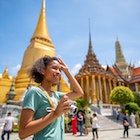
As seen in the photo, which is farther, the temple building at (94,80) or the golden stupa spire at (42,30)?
the temple building at (94,80)

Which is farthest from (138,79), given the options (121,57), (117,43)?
→ (117,43)

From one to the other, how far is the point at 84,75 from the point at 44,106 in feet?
109

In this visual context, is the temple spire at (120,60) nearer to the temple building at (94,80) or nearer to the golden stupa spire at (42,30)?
the temple building at (94,80)

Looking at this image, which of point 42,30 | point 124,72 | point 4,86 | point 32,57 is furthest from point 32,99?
point 124,72

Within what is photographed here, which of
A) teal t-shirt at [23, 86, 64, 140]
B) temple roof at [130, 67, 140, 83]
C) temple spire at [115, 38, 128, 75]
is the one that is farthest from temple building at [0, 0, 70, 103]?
temple spire at [115, 38, 128, 75]

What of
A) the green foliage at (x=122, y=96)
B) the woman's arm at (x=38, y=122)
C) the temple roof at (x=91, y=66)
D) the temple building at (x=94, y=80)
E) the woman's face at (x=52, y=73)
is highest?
the temple roof at (x=91, y=66)

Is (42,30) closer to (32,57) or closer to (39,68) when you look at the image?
(32,57)

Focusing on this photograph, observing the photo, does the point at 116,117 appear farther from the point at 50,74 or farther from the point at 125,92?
the point at 50,74

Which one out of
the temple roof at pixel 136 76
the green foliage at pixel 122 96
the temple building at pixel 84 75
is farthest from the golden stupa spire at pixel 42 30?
the temple roof at pixel 136 76

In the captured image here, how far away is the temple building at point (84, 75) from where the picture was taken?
23723 millimetres

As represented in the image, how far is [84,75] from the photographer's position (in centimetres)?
3462

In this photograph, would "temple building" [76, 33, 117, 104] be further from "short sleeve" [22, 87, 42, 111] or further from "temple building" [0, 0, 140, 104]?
"short sleeve" [22, 87, 42, 111]

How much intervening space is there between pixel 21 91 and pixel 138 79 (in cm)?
2671

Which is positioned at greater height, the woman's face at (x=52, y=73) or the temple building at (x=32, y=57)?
the temple building at (x=32, y=57)
